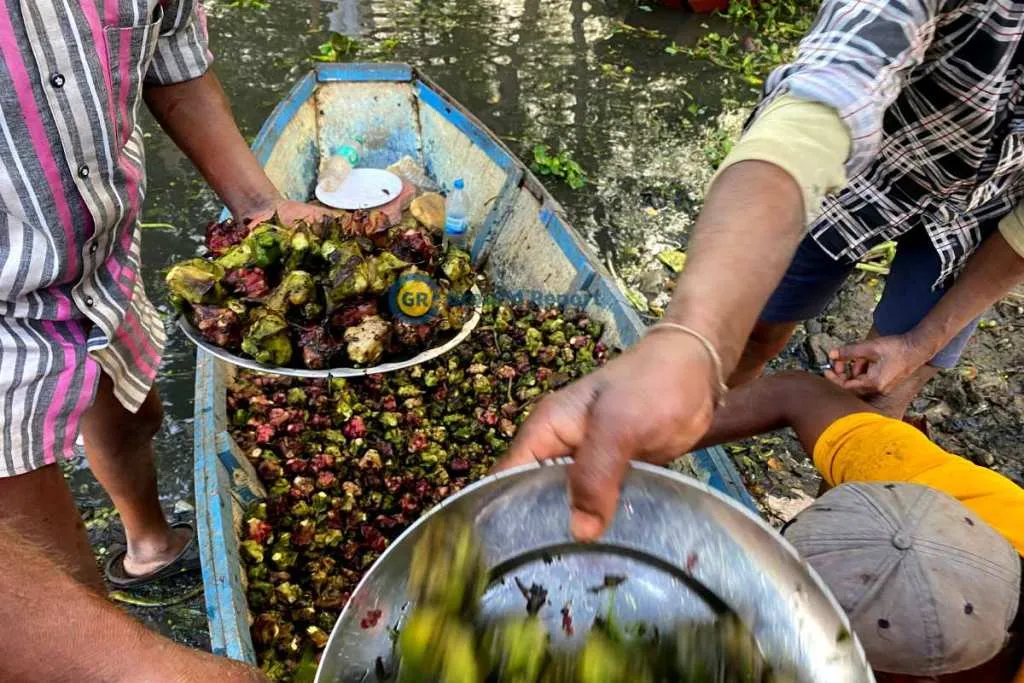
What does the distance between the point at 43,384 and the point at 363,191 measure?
8.33ft

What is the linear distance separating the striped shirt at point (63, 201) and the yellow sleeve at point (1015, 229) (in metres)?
2.65

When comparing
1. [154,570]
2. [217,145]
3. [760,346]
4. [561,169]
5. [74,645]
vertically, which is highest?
[217,145]

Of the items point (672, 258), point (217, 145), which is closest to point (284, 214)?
point (217, 145)

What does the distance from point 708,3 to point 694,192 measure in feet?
12.1

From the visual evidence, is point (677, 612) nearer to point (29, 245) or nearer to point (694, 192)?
point (29, 245)

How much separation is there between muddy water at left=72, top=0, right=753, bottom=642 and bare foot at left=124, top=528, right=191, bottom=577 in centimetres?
118

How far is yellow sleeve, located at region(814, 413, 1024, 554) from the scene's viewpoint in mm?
1659

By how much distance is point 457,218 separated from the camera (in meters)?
4.04

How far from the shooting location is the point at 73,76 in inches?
63.1

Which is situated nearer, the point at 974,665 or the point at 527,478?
the point at 527,478

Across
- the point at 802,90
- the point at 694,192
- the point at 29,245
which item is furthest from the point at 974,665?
the point at 694,192

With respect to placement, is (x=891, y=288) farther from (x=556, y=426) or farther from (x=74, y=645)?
(x=74, y=645)

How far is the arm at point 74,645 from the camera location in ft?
3.82

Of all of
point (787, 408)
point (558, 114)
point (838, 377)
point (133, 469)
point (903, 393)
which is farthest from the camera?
point (558, 114)
